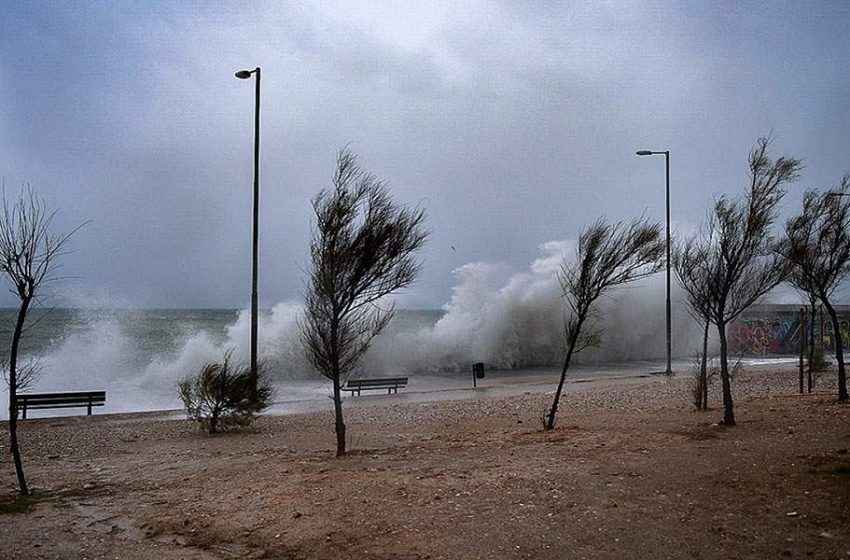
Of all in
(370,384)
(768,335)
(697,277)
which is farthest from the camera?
(768,335)

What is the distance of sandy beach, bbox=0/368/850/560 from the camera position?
592cm

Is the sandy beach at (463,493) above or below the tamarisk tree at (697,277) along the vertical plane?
below

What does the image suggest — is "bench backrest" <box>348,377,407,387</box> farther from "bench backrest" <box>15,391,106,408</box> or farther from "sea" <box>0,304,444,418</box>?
"bench backrest" <box>15,391,106,408</box>

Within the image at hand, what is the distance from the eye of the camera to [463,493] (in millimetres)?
7426

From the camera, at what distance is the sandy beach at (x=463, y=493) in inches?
233

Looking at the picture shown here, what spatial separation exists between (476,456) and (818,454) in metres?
4.36

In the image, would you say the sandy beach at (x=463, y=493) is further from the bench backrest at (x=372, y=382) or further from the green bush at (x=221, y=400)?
the bench backrest at (x=372, y=382)

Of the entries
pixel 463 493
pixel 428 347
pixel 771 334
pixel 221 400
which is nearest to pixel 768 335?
pixel 771 334

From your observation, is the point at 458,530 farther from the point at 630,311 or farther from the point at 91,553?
the point at 630,311

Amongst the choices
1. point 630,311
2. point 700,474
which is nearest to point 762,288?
point 700,474

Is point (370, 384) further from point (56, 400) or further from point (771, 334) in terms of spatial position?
point (771, 334)

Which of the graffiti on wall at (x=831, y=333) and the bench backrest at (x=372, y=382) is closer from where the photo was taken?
the bench backrest at (x=372, y=382)

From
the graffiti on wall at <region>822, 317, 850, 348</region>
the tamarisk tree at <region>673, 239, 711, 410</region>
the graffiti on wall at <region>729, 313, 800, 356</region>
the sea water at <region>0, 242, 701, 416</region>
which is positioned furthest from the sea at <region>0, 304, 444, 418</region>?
the graffiti on wall at <region>822, 317, 850, 348</region>

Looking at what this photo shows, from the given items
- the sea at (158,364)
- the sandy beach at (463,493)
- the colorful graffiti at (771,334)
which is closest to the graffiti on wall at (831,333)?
the colorful graffiti at (771,334)
